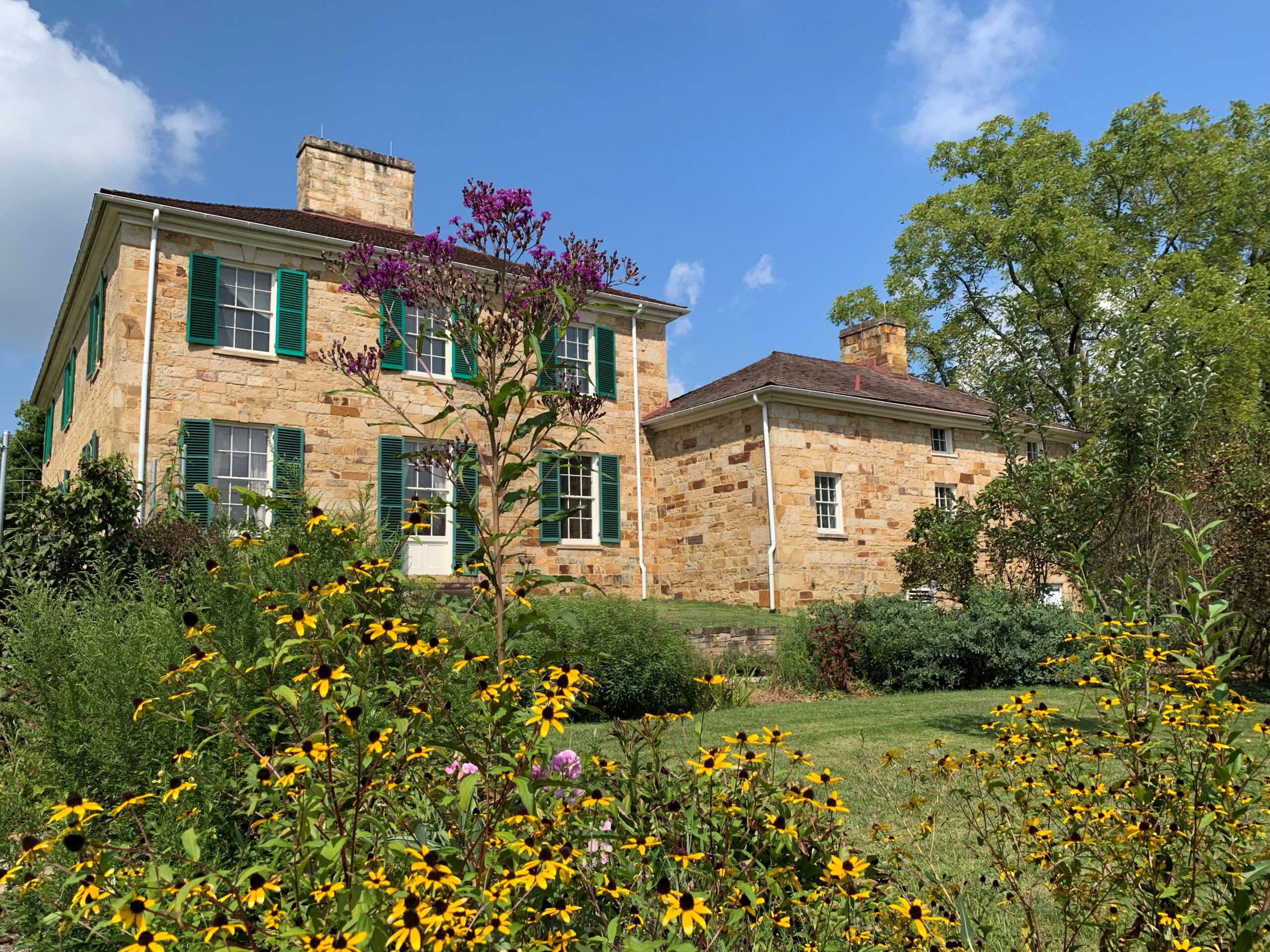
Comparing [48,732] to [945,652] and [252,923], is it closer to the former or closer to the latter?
[252,923]

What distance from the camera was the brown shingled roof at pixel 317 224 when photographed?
13.8 m

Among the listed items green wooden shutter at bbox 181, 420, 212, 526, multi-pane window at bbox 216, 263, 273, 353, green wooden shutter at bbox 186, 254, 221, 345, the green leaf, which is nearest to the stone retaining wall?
green wooden shutter at bbox 181, 420, 212, 526

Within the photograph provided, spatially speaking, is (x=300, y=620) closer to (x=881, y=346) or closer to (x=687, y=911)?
(x=687, y=911)

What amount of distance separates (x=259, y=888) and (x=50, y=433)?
76.4ft

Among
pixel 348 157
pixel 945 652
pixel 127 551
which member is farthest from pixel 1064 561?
pixel 348 157

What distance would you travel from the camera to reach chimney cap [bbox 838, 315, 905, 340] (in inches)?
862

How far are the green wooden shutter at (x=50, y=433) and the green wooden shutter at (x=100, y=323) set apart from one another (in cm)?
715

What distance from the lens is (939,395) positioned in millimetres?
20312

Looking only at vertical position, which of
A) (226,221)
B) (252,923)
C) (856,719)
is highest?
(226,221)

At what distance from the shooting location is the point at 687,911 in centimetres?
171

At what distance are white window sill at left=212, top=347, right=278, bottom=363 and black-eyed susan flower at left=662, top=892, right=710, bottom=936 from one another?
13665mm

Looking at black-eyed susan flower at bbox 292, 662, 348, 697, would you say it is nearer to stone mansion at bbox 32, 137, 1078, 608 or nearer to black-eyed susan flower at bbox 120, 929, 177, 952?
black-eyed susan flower at bbox 120, 929, 177, 952

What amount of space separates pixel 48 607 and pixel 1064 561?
296 inches

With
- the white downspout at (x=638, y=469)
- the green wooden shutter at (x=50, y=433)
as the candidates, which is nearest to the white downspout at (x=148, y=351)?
the white downspout at (x=638, y=469)
